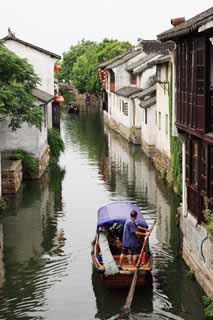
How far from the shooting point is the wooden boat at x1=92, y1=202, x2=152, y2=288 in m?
17.4

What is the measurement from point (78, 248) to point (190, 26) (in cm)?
931

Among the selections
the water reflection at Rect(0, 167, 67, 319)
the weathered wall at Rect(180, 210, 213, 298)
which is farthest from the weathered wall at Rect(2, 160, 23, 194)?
the weathered wall at Rect(180, 210, 213, 298)

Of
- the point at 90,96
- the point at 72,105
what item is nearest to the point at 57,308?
the point at 72,105

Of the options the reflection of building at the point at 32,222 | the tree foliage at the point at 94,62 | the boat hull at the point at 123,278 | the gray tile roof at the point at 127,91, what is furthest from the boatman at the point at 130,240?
the tree foliage at the point at 94,62

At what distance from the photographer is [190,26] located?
16.2m

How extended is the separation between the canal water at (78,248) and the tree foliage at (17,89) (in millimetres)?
3730

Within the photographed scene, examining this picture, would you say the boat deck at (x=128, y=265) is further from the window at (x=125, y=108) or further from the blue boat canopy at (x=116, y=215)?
the window at (x=125, y=108)

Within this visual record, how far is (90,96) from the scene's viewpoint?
349 feet

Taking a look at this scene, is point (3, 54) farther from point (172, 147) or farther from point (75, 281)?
point (75, 281)

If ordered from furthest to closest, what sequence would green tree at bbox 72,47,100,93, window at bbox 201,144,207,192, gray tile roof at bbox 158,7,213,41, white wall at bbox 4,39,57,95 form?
green tree at bbox 72,47,100,93
white wall at bbox 4,39,57,95
window at bbox 201,144,207,192
gray tile roof at bbox 158,7,213,41

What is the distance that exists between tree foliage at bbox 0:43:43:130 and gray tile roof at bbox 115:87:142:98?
22.4 meters

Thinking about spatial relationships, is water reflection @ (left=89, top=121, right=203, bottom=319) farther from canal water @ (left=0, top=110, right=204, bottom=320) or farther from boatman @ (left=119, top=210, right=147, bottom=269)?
boatman @ (left=119, top=210, right=147, bottom=269)

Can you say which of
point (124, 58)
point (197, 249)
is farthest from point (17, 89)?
point (124, 58)

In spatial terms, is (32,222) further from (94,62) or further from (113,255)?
(94,62)
